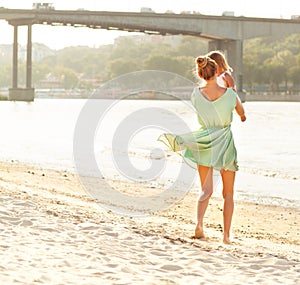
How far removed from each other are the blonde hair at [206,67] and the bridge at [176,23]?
7126 centimetres

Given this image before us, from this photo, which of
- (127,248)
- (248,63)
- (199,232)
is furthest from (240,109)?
(248,63)

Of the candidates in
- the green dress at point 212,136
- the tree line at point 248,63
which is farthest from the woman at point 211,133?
the tree line at point 248,63

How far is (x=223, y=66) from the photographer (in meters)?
6.42

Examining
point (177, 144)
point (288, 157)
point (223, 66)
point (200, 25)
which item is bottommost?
point (288, 157)

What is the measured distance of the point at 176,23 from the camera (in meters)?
79.1

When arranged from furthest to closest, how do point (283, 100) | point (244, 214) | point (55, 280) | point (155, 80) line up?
1. point (155, 80)
2. point (283, 100)
3. point (244, 214)
4. point (55, 280)

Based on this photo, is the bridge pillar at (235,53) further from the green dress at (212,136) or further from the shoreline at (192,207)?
the green dress at (212,136)

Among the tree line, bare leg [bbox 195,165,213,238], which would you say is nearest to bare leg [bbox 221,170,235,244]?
bare leg [bbox 195,165,213,238]

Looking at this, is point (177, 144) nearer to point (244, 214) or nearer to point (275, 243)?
point (275, 243)

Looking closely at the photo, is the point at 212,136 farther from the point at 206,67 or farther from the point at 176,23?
the point at 176,23

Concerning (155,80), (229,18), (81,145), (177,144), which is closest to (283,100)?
(155,80)

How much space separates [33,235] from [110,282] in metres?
1.64

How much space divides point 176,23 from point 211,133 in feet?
242

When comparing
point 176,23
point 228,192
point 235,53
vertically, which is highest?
point 176,23
